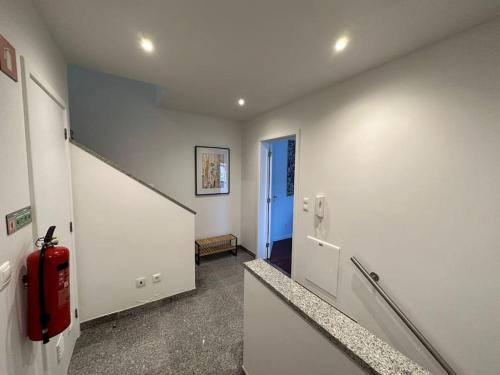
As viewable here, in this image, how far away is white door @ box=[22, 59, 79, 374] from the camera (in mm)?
1032

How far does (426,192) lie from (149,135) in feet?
11.1

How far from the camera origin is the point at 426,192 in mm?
1459

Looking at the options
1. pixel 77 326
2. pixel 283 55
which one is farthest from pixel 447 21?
pixel 77 326

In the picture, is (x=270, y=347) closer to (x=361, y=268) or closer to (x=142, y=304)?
(x=361, y=268)

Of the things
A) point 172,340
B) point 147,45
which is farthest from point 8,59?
point 172,340

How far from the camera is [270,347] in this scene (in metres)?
1.14

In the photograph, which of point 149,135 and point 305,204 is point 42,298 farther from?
point 149,135

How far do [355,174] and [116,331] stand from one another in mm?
2792

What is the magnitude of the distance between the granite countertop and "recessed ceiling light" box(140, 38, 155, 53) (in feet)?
6.26

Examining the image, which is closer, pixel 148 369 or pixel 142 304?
pixel 148 369

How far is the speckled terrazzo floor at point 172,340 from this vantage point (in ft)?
4.99

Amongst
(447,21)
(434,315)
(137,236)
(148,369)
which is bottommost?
(148,369)

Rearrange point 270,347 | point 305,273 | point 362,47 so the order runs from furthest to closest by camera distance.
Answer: point 305,273 < point 362,47 < point 270,347

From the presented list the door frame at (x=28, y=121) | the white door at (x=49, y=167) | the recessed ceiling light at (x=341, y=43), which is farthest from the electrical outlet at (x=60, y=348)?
the recessed ceiling light at (x=341, y=43)
